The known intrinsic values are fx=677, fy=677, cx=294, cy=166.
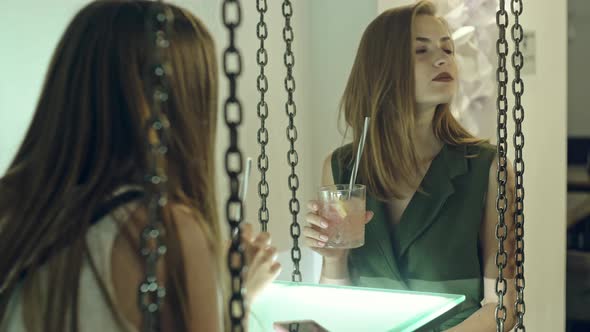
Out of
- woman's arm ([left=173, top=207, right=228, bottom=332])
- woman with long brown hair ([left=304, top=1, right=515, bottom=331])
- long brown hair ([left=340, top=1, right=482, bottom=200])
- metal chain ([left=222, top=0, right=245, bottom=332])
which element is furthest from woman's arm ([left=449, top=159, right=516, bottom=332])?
metal chain ([left=222, top=0, right=245, bottom=332])

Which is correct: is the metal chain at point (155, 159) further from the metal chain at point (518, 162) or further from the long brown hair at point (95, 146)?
the metal chain at point (518, 162)

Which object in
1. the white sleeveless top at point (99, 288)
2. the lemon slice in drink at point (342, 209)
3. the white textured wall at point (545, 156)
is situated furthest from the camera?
the white textured wall at point (545, 156)

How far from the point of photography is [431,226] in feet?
5.78

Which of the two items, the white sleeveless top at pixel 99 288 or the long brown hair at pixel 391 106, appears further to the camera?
the long brown hair at pixel 391 106

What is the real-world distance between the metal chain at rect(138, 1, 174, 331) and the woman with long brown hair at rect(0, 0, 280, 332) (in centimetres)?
17

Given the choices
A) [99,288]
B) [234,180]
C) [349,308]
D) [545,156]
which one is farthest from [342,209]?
[545,156]

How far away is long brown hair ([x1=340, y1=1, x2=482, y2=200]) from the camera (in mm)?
1771

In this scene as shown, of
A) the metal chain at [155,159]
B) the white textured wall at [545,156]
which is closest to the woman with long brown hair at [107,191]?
the metal chain at [155,159]

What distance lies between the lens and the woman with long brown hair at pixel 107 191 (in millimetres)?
816

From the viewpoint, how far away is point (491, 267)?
174 cm

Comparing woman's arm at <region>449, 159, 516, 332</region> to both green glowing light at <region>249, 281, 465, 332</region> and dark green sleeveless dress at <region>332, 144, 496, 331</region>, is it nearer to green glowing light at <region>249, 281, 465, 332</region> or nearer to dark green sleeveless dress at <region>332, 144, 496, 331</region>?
dark green sleeveless dress at <region>332, 144, 496, 331</region>

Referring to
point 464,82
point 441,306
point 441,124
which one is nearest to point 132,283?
point 441,306

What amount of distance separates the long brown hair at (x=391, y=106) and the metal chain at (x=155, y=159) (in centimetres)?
120

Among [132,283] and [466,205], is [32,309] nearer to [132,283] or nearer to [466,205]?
[132,283]
